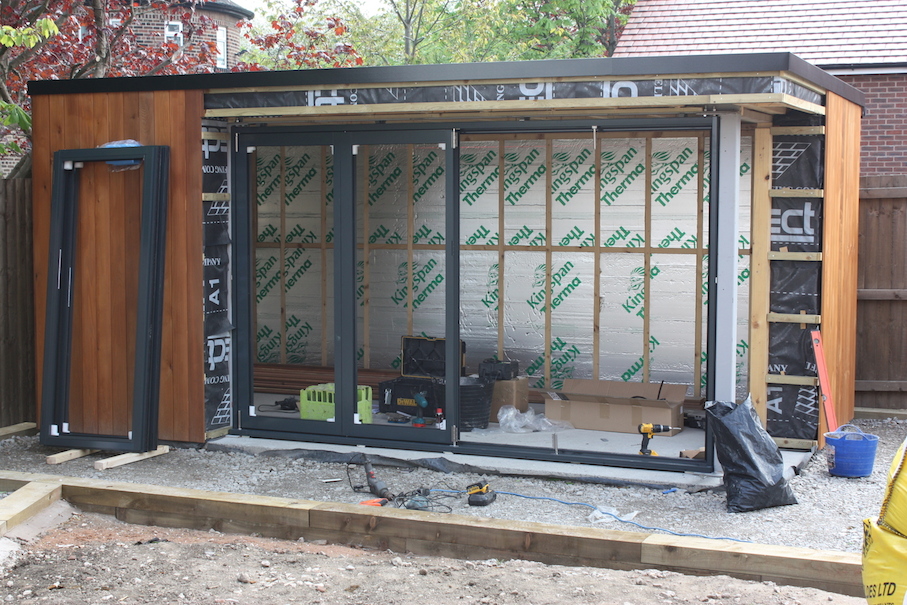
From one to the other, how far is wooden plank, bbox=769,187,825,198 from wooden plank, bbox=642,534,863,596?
117 inches

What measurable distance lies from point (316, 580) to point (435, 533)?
0.80 meters

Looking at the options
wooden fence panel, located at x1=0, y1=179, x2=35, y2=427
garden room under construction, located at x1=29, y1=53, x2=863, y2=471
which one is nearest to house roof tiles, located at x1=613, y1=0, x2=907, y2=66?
garden room under construction, located at x1=29, y1=53, x2=863, y2=471

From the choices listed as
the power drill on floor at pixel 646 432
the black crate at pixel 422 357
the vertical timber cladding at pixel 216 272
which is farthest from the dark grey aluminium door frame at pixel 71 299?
the power drill on floor at pixel 646 432

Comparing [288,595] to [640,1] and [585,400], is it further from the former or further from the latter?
[640,1]

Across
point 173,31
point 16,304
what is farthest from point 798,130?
point 173,31

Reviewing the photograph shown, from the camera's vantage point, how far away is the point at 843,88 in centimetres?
714

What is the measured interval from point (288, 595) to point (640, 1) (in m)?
12.4

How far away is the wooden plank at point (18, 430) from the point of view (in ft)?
24.6

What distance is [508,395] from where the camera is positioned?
8.15m

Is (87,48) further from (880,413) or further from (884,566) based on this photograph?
(884,566)

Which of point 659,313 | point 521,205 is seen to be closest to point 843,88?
point 659,313

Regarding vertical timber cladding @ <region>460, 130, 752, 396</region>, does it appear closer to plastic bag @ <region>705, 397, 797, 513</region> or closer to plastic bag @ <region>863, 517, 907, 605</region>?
plastic bag @ <region>705, 397, 797, 513</region>

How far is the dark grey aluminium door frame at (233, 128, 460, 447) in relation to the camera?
22.0ft

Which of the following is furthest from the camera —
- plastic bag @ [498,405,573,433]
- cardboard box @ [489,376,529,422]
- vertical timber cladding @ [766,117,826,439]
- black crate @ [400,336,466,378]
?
cardboard box @ [489,376,529,422]
